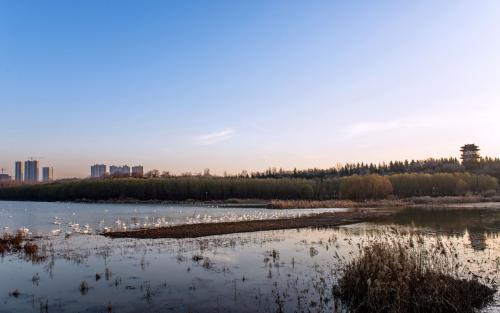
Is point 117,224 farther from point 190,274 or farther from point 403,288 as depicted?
point 403,288

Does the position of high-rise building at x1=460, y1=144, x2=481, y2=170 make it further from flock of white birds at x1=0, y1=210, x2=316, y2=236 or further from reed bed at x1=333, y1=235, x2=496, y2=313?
reed bed at x1=333, y1=235, x2=496, y2=313

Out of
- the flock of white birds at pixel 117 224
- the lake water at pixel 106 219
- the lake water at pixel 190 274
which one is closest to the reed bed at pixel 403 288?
the lake water at pixel 190 274

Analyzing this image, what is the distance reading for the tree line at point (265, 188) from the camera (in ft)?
427

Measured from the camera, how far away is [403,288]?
37.9 ft

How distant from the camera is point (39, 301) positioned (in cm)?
1352

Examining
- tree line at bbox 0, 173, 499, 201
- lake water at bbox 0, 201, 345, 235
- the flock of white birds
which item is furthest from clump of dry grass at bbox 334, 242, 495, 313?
tree line at bbox 0, 173, 499, 201

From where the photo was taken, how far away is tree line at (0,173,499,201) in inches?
5123

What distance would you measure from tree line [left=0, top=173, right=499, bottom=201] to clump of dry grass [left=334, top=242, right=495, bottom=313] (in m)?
106

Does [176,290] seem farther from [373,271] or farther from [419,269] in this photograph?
[419,269]

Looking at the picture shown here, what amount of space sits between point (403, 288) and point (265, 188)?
13464cm

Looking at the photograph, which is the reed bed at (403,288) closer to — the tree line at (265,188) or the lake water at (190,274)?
the lake water at (190,274)

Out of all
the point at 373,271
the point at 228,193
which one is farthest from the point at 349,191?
the point at 373,271

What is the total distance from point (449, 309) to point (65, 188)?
16803 centimetres

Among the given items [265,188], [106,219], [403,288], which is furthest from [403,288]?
[265,188]
